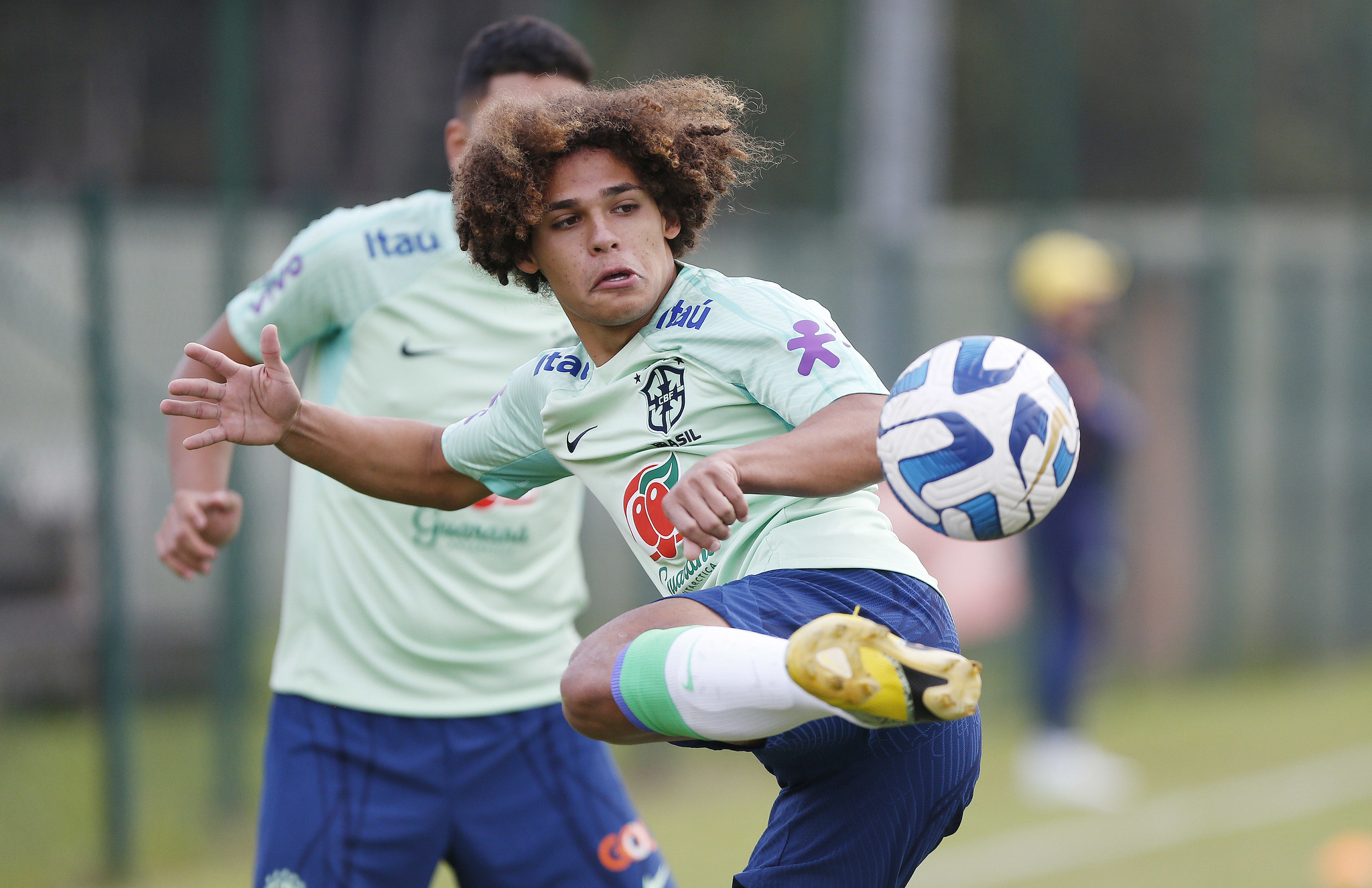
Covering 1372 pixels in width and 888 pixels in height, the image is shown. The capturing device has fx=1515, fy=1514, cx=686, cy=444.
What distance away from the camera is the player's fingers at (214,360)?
9.82ft

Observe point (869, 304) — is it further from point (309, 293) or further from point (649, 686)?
point (649, 686)

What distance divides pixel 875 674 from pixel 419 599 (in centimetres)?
166

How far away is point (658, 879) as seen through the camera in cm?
367

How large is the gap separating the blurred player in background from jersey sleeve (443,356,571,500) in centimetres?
538

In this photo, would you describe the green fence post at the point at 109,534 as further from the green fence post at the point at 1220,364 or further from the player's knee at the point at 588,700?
the green fence post at the point at 1220,364

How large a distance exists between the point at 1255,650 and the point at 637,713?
10.3 m

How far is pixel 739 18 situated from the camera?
38.5 ft

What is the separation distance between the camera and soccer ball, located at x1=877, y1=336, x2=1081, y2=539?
100.0 inches

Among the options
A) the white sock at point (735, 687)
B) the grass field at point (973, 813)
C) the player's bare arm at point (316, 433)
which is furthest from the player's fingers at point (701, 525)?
the grass field at point (973, 813)

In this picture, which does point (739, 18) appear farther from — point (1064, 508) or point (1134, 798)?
point (1134, 798)

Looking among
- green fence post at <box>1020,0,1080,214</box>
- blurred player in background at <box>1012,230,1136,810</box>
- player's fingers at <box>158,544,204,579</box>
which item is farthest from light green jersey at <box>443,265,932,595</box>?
green fence post at <box>1020,0,1080,214</box>

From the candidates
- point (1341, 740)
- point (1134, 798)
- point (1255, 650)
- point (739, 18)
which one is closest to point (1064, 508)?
point (1134, 798)

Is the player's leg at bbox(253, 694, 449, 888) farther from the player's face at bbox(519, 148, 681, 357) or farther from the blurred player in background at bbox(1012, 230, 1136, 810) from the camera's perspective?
the blurred player in background at bbox(1012, 230, 1136, 810)

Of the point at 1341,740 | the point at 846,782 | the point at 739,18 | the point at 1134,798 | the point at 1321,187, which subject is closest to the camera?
the point at 846,782
